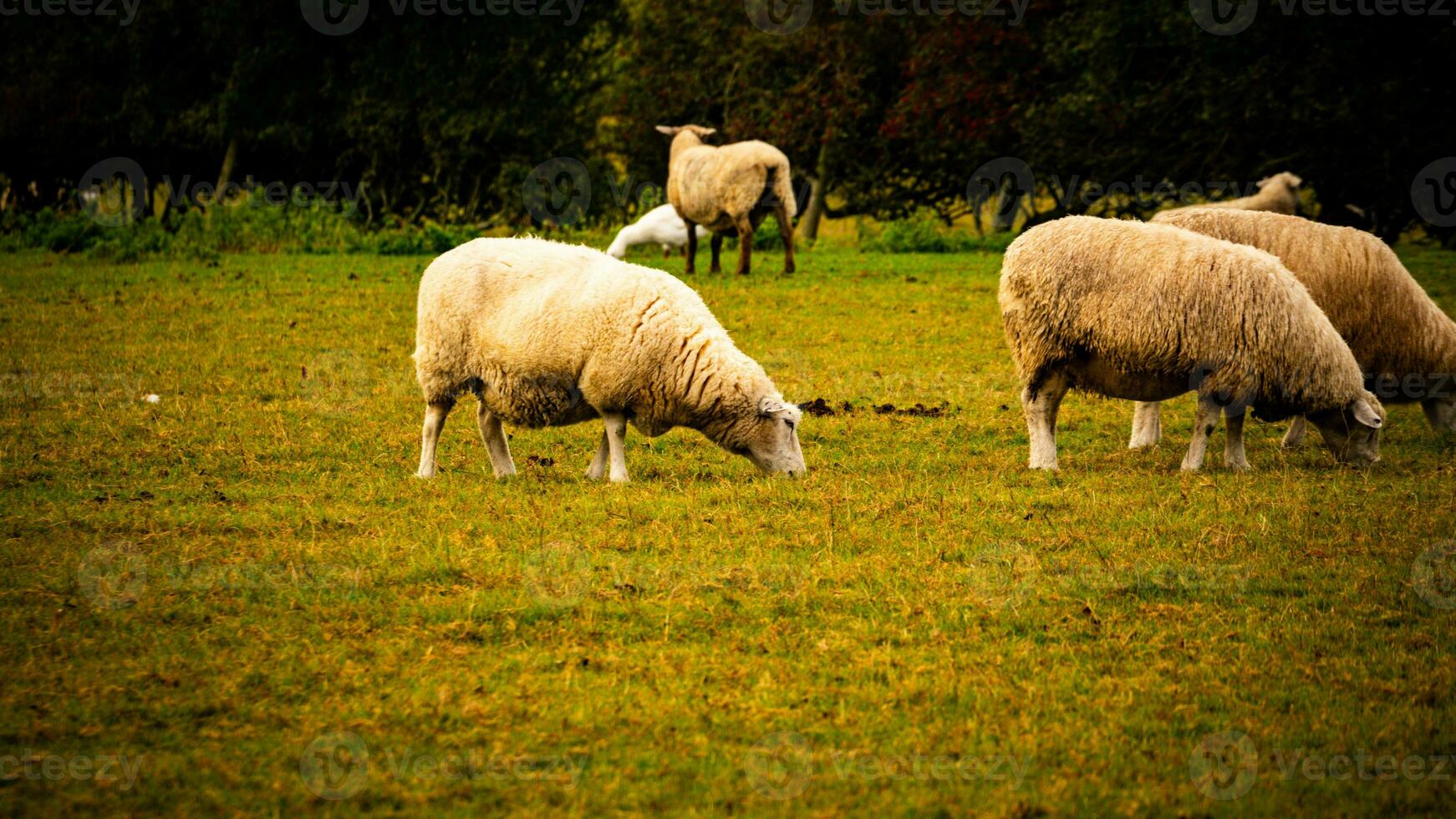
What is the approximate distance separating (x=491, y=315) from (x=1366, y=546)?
5549mm

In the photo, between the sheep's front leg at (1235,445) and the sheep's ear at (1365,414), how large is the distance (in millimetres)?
731

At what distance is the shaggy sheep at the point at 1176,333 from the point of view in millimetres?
9414

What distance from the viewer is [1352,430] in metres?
9.88

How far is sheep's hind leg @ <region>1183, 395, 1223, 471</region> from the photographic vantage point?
9703mm

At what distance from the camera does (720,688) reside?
5.73 meters

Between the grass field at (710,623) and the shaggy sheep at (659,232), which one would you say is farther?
the shaggy sheep at (659,232)

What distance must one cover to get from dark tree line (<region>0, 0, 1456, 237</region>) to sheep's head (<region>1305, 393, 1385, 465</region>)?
14575 millimetres

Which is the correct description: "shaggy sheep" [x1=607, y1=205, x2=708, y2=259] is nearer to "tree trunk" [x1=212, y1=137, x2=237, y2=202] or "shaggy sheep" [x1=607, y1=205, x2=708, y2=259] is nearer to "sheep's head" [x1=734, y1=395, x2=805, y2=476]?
"tree trunk" [x1=212, y1=137, x2=237, y2=202]

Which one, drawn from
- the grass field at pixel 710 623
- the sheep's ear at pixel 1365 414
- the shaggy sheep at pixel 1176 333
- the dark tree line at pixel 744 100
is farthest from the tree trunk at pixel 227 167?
the sheep's ear at pixel 1365 414

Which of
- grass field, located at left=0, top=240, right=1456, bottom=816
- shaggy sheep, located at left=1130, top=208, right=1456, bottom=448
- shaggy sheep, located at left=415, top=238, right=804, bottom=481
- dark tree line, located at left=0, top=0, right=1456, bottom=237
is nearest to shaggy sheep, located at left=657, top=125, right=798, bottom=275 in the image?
dark tree line, located at left=0, top=0, right=1456, bottom=237

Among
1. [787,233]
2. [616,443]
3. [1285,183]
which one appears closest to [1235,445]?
[616,443]

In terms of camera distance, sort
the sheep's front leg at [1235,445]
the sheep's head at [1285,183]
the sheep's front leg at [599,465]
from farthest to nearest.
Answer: the sheep's head at [1285,183], the sheep's front leg at [1235,445], the sheep's front leg at [599,465]

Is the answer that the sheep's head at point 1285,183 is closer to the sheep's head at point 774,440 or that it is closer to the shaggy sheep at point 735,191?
the shaggy sheep at point 735,191

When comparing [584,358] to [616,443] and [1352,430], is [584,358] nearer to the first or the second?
[616,443]
